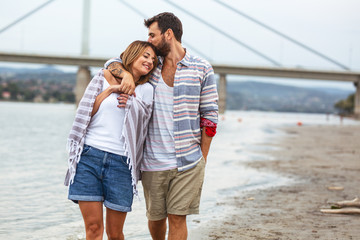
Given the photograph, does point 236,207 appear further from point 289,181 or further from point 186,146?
point 186,146

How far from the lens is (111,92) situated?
9.13ft

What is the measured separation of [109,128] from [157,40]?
62 cm

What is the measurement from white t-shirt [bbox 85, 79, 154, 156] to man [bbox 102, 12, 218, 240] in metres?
0.20

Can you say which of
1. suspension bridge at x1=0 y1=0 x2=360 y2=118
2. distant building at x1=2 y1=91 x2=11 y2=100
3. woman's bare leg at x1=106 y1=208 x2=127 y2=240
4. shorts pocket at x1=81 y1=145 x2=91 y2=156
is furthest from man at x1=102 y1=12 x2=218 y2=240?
distant building at x1=2 y1=91 x2=11 y2=100

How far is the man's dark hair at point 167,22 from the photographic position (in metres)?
2.93

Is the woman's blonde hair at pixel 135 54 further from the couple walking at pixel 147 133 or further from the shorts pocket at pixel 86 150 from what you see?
the shorts pocket at pixel 86 150

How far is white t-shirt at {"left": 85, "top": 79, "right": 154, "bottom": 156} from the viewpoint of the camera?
9.03 ft

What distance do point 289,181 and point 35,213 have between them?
4076 millimetres

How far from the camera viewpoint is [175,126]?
2859 mm

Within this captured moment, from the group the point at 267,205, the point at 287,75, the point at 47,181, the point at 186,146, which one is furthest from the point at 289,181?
the point at 287,75

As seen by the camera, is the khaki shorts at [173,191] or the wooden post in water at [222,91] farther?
the wooden post in water at [222,91]

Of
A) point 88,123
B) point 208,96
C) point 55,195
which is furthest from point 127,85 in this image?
point 55,195

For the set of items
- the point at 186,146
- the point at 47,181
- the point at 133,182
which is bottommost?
the point at 47,181

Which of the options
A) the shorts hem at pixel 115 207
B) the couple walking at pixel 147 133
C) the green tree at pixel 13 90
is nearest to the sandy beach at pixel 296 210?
the couple walking at pixel 147 133
